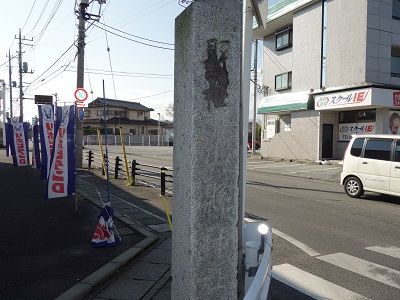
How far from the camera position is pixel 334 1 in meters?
23.7

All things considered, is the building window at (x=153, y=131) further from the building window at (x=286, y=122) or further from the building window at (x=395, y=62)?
the building window at (x=395, y=62)

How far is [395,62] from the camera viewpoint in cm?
2361

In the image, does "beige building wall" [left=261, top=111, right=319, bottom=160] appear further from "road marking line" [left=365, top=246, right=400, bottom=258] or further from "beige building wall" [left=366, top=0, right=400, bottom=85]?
"road marking line" [left=365, top=246, right=400, bottom=258]

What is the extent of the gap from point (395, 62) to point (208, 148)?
2413cm

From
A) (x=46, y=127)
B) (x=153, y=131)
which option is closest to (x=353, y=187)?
(x=46, y=127)

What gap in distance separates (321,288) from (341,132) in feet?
70.1

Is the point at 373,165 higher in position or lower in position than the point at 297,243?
higher

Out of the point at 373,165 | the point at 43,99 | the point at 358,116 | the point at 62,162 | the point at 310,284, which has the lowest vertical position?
the point at 310,284

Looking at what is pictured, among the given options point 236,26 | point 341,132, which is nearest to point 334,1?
point 341,132

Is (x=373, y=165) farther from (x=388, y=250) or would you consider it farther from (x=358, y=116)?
(x=358, y=116)

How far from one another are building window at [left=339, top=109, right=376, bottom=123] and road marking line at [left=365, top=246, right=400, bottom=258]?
17.3 m

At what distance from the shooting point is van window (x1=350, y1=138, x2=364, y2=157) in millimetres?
11659

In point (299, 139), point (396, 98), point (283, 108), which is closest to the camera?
point (396, 98)

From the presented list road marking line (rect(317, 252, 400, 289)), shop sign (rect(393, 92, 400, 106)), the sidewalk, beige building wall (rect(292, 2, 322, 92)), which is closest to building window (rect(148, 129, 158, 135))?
beige building wall (rect(292, 2, 322, 92))
